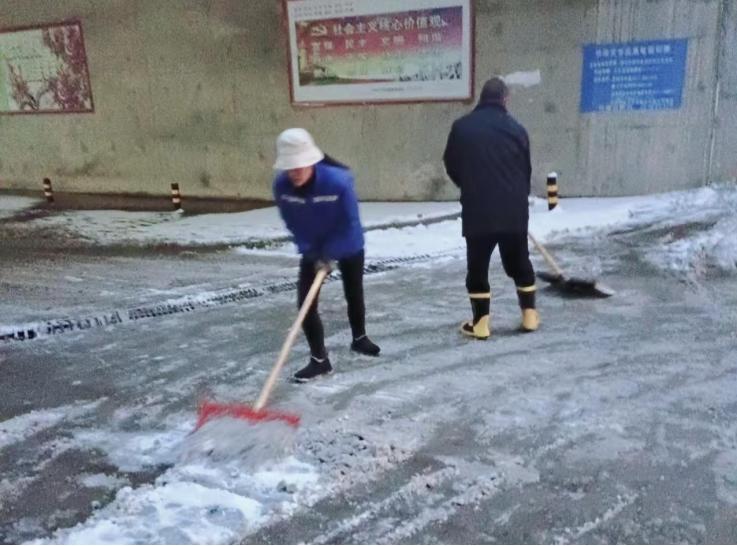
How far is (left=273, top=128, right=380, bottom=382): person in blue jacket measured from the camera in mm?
3924

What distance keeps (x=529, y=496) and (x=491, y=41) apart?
861 cm


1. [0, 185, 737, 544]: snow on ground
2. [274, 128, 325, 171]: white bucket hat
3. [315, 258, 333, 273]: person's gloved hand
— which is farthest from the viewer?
[315, 258, 333, 273]: person's gloved hand

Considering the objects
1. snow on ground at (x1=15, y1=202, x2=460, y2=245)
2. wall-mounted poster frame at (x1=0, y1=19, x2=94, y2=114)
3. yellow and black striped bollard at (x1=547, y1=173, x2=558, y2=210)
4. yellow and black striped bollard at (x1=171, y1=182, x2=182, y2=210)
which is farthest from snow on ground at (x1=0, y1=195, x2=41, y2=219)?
yellow and black striped bollard at (x1=547, y1=173, x2=558, y2=210)

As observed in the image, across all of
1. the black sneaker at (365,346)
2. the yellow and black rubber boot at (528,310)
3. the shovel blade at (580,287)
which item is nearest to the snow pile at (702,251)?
the shovel blade at (580,287)

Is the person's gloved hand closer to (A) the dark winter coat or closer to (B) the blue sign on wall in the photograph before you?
(A) the dark winter coat

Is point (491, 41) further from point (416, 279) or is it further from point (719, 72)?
point (416, 279)

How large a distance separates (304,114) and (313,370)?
332 inches

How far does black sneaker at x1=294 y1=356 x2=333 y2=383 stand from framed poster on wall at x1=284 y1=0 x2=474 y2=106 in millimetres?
7278

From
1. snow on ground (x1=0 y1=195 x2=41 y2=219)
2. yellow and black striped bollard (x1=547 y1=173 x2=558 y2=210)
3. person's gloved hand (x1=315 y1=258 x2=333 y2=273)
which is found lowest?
snow on ground (x1=0 y1=195 x2=41 y2=219)

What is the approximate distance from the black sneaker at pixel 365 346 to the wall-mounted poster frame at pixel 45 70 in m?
12.0

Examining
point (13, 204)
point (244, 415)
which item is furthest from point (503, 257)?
point (13, 204)

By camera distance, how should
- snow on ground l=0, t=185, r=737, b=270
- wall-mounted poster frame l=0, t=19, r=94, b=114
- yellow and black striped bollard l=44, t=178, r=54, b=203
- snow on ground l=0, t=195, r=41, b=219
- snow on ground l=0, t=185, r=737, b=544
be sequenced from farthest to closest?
wall-mounted poster frame l=0, t=19, r=94, b=114 → yellow and black striped bollard l=44, t=178, r=54, b=203 → snow on ground l=0, t=195, r=41, b=219 → snow on ground l=0, t=185, r=737, b=270 → snow on ground l=0, t=185, r=737, b=544

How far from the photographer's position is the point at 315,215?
413cm

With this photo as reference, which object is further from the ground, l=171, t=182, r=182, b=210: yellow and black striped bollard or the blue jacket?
the blue jacket
